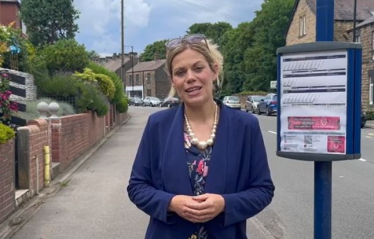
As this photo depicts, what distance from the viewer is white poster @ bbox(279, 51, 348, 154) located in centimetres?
278

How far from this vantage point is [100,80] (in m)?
19.8

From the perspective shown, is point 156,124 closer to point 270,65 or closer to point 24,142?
point 24,142

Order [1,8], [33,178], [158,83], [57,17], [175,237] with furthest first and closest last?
[158,83], [1,8], [57,17], [33,178], [175,237]

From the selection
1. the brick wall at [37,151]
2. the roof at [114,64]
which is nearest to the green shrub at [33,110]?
the brick wall at [37,151]

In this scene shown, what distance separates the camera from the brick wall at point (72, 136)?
10555 mm

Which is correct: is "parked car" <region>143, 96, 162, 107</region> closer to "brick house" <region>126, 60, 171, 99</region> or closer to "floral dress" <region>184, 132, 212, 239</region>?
"brick house" <region>126, 60, 171, 99</region>

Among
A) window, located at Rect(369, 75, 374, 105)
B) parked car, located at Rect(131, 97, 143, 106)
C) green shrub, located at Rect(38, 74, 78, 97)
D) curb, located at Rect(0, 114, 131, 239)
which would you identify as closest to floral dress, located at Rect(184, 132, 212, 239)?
curb, located at Rect(0, 114, 131, 239)

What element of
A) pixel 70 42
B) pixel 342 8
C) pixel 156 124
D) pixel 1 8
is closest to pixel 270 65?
pixel 342 8

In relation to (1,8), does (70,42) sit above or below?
below

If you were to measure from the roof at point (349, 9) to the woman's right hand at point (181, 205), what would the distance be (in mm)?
39405

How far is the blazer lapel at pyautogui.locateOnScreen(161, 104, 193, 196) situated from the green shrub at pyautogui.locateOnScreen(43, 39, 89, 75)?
663 inches

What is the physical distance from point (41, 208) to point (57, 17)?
63.2 ft

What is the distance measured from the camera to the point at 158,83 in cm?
8638

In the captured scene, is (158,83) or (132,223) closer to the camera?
(132,223)
